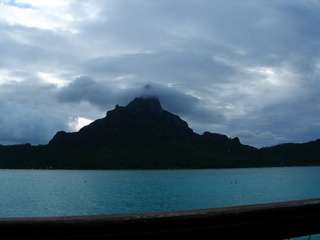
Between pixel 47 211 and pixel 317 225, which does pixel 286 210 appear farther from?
pixel 47 211

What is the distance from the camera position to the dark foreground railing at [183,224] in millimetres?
2104

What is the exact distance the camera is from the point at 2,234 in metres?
2.07

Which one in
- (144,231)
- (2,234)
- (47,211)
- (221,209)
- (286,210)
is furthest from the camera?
(47,211)

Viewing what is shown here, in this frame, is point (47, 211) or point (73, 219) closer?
point (73, 219)

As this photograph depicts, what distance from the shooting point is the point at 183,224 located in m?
2.31

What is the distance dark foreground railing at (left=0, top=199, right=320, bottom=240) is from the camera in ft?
6.90

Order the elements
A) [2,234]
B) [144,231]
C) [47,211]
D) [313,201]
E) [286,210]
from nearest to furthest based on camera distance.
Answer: [2,234] → [144,231] → [286,210] → [313,201] → [47,211]

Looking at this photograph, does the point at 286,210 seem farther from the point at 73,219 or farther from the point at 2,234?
the point at 2,234

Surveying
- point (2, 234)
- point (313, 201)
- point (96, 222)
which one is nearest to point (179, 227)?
point (96, 222)

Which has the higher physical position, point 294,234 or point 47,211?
point 294,234

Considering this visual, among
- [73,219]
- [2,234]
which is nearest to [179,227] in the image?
[73,219]

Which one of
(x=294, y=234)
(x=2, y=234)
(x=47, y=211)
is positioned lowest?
(x=47, y=211)

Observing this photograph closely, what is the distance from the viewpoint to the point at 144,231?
2244mm

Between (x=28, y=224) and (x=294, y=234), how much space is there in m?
2.09
